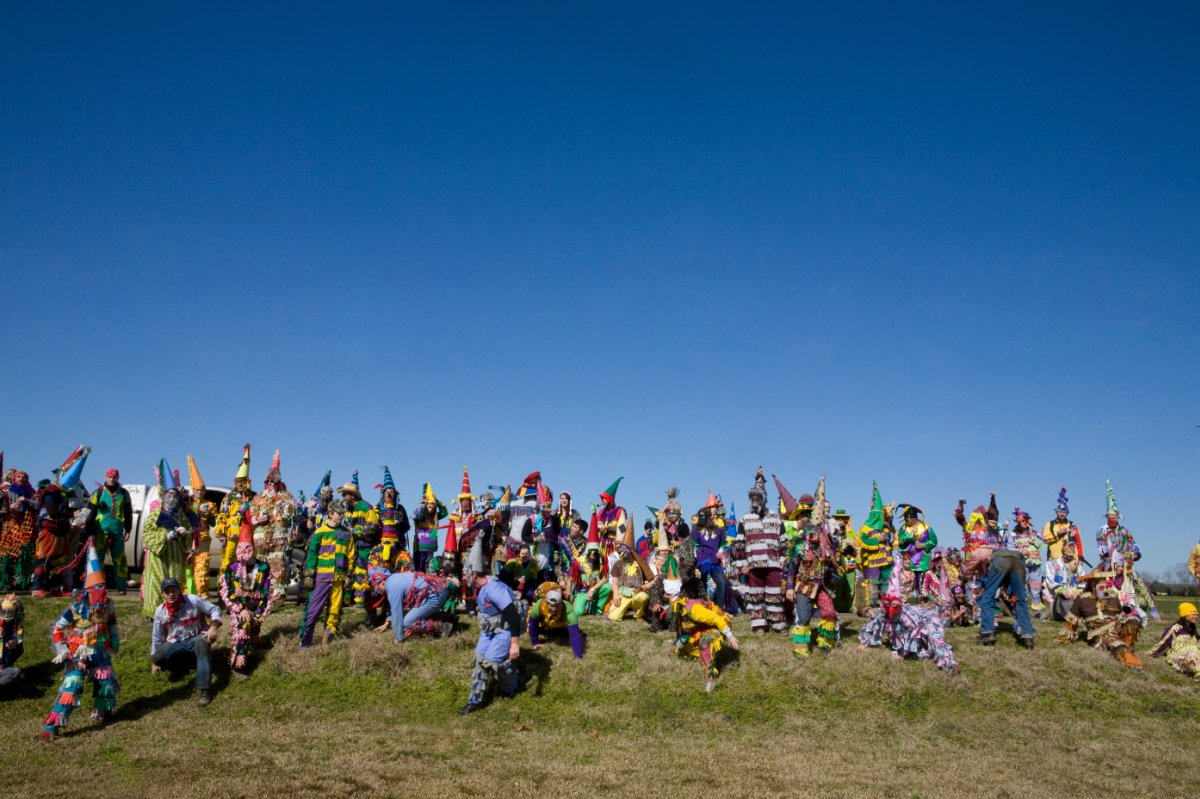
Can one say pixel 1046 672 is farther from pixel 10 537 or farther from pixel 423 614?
pixel 10 537

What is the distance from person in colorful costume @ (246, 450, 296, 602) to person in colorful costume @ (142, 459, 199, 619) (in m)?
1.08

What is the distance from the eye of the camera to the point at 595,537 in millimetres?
15523

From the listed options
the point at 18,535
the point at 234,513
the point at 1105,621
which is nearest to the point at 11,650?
the point at 234,513

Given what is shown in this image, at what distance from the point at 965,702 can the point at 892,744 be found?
186cm

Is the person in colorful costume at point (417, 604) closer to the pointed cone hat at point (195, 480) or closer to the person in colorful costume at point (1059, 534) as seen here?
the pointed cone hat at point (195, 480)

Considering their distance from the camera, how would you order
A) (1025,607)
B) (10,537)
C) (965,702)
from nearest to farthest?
1. (965,702)
2. (1025,607)
3. (10,537)

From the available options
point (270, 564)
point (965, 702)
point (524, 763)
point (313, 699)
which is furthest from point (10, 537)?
point (965, 702)

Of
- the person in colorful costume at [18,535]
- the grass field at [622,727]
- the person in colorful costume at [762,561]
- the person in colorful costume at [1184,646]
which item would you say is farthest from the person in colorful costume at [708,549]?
the person in colorful costume at [18,535]

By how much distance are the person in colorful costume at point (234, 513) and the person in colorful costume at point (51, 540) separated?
13.3 ft

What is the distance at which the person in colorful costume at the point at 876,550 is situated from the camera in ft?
46.8

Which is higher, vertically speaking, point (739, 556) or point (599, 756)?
point (739, 556)

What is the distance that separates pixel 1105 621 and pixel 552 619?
30.7ft

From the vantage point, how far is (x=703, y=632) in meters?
11.5

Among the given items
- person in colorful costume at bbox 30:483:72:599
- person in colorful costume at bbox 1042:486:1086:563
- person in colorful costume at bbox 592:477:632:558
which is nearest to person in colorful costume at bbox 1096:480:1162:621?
person in colorful costume at bbox 1042:486:1086:563
